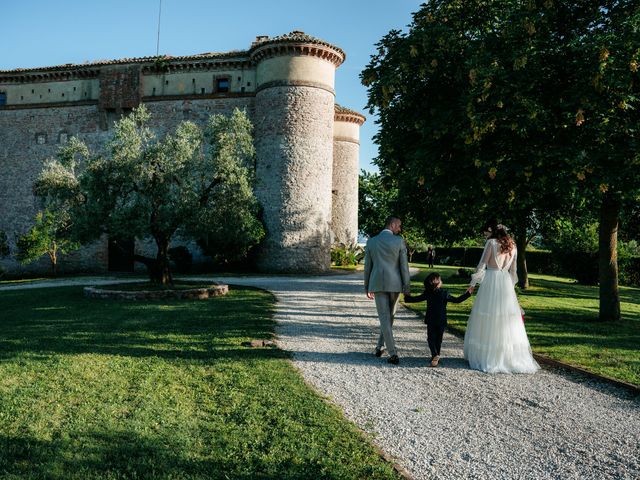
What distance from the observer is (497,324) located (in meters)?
6.70

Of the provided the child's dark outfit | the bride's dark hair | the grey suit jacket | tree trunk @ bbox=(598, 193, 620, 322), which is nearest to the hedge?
tree trunk @ bbox=(598, 193, 620, 322)

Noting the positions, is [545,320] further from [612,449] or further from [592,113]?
[612,449]

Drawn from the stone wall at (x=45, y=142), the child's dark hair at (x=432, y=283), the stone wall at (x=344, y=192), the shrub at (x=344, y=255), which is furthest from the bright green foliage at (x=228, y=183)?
the stone wall at (x=344, y=192)

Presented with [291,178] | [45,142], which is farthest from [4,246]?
[291,178]

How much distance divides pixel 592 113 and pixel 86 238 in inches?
562

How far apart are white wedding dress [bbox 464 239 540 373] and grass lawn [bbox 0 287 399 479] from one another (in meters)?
2.65

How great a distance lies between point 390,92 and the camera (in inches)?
441

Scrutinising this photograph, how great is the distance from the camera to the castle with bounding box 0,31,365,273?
2700 cm

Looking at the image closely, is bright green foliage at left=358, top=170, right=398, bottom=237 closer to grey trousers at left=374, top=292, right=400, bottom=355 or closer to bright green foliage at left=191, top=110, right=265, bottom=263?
bright green foliage at left=191, top=110, right=265, bottom=263

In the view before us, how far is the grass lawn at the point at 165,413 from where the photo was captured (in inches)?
143

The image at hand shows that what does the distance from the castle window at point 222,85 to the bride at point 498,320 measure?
2542 cm

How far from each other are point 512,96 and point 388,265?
4490mm

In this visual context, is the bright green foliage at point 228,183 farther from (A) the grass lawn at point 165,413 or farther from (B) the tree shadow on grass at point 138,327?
(A) the grass lawn at point 165,413

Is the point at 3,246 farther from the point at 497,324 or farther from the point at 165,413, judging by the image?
the point at 497,324
